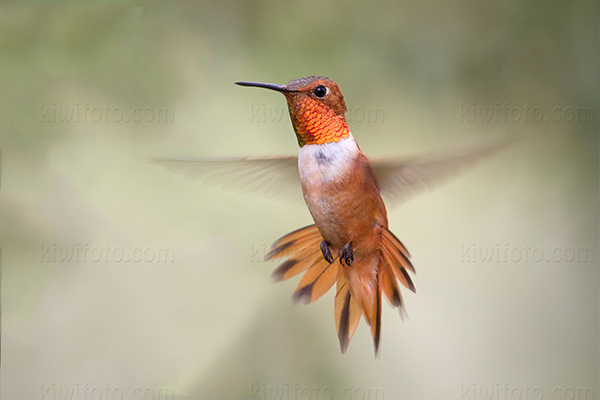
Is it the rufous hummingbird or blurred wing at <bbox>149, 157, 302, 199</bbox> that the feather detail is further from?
blurred wing at <bbox>149, 157, 302, 199</bbox>

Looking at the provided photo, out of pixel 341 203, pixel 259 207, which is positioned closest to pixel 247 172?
pixel 341 203

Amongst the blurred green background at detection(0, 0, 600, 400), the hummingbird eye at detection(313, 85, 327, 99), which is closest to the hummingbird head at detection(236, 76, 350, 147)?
the hummingbird eye at detection(313, 85, 327, 99)

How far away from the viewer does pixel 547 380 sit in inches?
62.6

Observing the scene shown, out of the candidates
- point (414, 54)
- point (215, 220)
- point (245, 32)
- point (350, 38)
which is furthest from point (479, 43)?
point (215, 220)

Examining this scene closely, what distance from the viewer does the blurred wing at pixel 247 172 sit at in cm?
69

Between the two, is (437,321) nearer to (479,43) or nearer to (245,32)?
(479,43)

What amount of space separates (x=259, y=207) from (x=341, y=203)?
0.91 m

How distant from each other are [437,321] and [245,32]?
975 mm

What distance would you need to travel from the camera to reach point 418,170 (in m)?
0.66

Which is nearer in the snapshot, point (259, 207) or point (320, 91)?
point (320, 91)

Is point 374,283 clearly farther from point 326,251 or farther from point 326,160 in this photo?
point 326,160

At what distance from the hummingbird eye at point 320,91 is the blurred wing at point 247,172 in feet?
0.44

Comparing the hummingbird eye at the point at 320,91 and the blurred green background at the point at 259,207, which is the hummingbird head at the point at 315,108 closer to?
the hummingbird eye at the point at 320,91

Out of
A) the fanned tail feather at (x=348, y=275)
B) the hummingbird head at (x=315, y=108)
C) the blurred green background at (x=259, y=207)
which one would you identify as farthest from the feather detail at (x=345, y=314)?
the blurred green background at (x=259, y=207)
